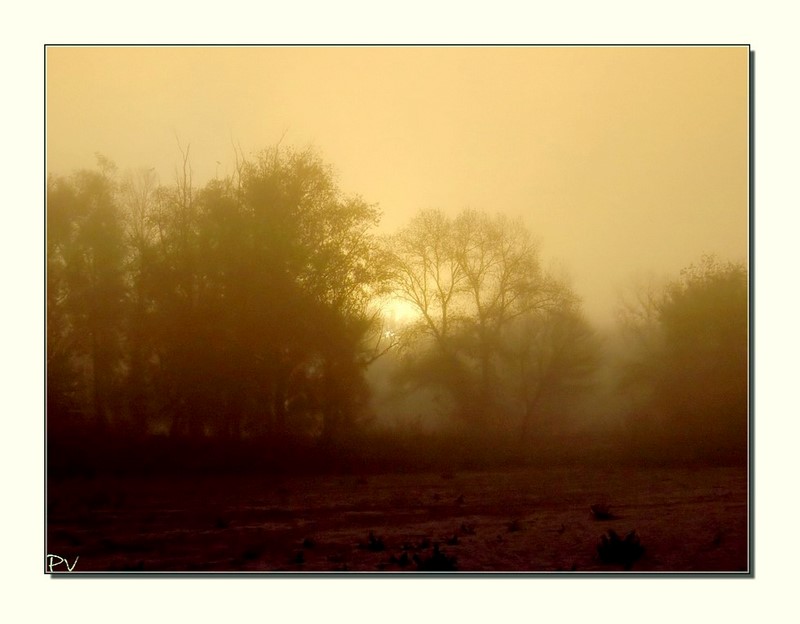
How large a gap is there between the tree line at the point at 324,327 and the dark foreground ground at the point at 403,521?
33 centimetres

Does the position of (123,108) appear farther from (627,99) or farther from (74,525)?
(627,99)

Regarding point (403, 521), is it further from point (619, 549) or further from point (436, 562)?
point (619, 549)

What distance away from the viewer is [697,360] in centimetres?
499

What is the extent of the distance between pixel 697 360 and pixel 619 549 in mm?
1230

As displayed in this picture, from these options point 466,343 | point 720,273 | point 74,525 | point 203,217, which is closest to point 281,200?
point 203,217

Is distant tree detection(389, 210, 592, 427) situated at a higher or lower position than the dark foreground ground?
higher

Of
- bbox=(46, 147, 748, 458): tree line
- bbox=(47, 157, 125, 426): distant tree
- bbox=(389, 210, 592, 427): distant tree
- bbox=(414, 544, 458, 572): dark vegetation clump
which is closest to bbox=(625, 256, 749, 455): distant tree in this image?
bbox=(46, 147, 748, 458): tree line

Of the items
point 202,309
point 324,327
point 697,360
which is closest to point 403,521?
point 324,327

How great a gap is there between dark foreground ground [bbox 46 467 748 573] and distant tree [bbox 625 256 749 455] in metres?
0.26

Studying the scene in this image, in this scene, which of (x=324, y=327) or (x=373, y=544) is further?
(x=324, y=327)

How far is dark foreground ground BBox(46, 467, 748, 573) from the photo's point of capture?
489cm

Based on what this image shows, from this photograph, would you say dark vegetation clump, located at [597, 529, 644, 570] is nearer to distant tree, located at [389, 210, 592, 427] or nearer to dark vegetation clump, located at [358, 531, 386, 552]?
distant tree, located at [389, 210, 592, 427]

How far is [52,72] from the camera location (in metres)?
5.01

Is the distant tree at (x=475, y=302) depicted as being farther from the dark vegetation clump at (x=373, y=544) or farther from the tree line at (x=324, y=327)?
the dark vegetation clump at (x=373, y=544)
